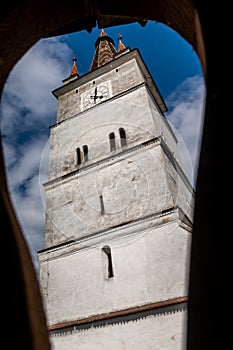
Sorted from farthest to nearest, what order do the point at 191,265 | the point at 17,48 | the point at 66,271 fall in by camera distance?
the point at 66,271
the point at 17,48
the point at 191,265

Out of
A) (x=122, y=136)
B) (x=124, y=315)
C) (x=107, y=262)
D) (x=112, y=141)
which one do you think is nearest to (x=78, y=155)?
Answer: (x=112, y=141)

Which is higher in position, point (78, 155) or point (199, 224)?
point (78, 155)

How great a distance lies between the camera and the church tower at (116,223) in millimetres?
9383

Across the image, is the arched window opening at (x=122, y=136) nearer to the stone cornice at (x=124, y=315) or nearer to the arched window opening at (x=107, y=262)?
the arched window opening at (x=107, y=262)

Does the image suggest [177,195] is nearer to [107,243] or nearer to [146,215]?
[146,215]

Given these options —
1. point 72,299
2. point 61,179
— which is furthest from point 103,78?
point 72,299

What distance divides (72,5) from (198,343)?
83.1 inches

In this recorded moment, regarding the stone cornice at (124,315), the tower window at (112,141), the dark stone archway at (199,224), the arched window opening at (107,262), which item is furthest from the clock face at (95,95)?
the dark stone archway at (199,224)

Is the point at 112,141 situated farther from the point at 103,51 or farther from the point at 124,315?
the point at 103,51

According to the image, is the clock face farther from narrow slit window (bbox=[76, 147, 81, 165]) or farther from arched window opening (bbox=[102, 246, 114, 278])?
arched window opening (bbox=[102, 246, 114, 278])

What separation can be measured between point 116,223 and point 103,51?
1376 centimetres

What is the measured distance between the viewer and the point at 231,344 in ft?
4.03

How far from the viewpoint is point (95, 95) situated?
1631cm

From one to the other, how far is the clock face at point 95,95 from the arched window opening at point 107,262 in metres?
7.69
